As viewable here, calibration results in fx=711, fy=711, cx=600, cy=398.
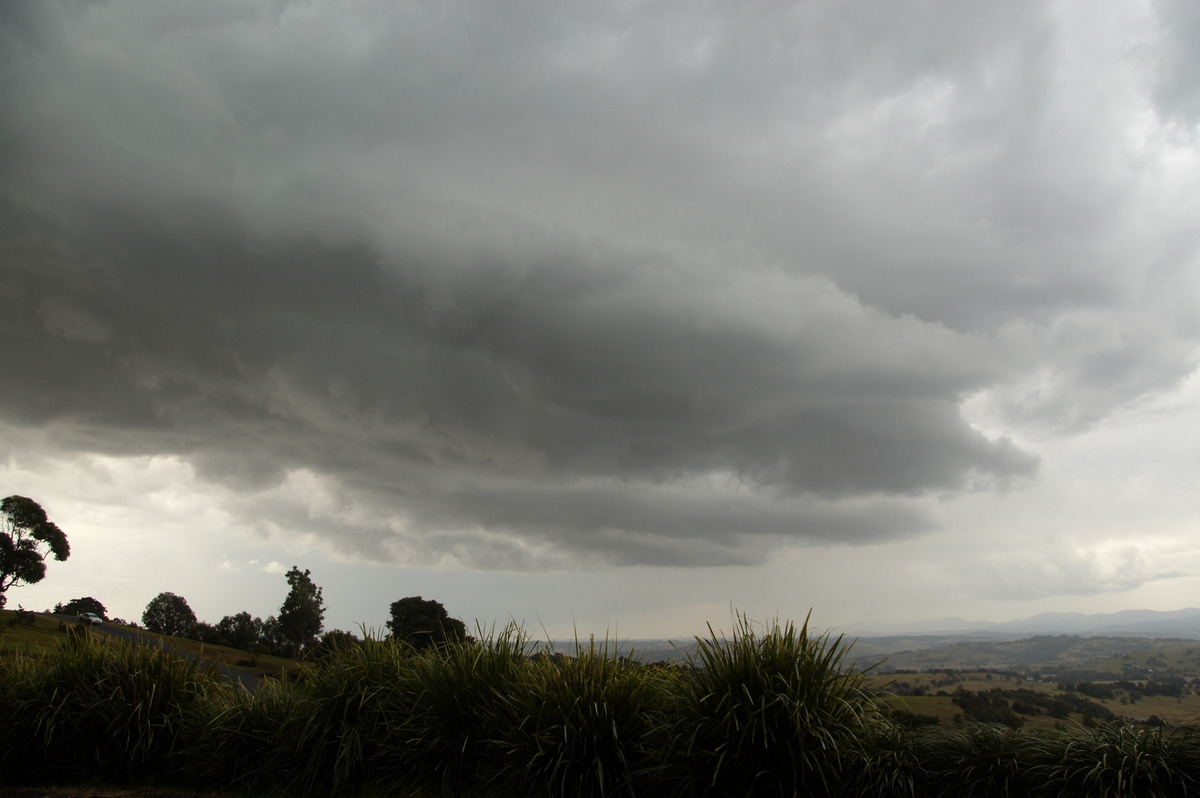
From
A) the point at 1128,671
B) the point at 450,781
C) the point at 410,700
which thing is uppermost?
the point at 410,700

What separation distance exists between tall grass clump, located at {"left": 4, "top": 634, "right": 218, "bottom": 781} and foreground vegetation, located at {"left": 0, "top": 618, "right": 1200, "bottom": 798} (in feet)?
0.10

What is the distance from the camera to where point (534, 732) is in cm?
858

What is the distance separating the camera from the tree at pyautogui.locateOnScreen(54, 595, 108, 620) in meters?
79.1

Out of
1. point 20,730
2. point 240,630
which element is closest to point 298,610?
point 240,630

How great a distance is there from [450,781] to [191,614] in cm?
9569

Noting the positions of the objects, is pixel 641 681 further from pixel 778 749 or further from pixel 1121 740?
pixel 1121 740

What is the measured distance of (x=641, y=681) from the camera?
9133 millimetres

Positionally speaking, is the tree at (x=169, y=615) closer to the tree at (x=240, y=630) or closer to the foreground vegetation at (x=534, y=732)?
the tree at (x=240, y=630)

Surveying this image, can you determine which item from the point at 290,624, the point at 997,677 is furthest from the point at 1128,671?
the point at 290,624

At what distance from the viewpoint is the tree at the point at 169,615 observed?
84.5 m

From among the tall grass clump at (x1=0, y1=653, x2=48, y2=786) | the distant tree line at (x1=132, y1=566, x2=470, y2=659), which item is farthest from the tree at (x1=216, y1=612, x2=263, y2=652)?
the tall grass clump at (x1=0, y1=653, x2=48, y2=786)

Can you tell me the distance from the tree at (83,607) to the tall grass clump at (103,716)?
83.5m

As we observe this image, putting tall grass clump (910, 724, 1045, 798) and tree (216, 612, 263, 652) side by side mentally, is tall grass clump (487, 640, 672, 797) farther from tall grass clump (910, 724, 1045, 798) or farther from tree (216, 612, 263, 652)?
tree (216, 612, 263, 652)

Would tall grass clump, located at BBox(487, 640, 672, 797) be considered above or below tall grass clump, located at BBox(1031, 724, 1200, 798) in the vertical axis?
above
